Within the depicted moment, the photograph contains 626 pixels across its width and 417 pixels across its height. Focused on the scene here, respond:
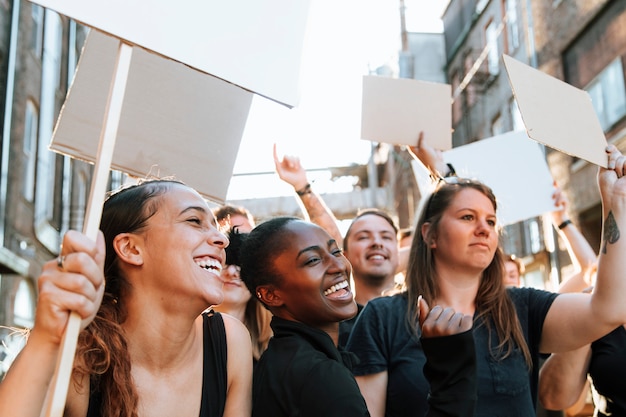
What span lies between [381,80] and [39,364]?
2520 millimetres

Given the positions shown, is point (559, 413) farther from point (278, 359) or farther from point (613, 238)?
point (278, 359)

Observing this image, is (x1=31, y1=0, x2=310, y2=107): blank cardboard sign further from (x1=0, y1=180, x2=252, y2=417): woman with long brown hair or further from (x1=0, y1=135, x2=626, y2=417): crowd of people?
(x1=0, y1=180, x2=252, y2=417): woman with long brown hair

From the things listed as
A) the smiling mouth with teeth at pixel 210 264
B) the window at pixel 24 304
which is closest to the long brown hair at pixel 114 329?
the smiling mouth with teeth at pixel 210 264

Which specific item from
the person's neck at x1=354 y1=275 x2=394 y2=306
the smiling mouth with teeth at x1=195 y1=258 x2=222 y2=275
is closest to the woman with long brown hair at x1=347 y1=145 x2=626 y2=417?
the smiling mouth with teeth at x1=195 y1=258 x2=222 y2=275

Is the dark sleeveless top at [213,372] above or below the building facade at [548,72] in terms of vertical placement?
below

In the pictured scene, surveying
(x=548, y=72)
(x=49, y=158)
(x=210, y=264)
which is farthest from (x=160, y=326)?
(x=548, y=72)

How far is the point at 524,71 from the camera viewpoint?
109 inches

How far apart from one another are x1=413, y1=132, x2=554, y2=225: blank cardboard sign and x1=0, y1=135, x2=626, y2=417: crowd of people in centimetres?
100

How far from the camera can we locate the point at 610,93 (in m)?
12.0

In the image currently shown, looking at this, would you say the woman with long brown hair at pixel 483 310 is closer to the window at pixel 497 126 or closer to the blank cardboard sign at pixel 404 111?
the blank cardboard sign at pixel 404 111

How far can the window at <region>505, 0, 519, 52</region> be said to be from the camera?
17.8 meters

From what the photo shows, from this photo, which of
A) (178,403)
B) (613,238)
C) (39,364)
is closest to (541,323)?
(613,238)

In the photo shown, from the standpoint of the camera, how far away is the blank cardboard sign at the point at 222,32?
1.75 m

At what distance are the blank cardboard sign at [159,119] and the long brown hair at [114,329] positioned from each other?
1.53 ft
